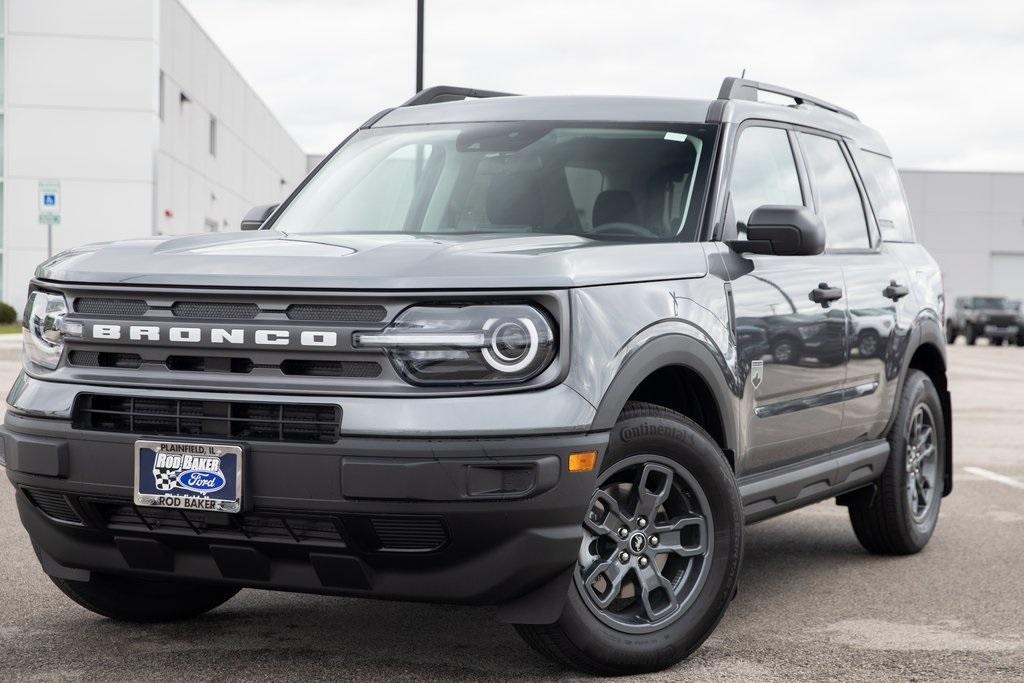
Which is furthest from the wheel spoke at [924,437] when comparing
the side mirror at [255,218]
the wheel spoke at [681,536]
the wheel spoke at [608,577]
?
the side mirror at [255,218]

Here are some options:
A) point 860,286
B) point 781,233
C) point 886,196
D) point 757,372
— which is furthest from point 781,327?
point 886,196

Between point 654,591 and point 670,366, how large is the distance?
71cm

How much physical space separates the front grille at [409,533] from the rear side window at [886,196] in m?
3.45

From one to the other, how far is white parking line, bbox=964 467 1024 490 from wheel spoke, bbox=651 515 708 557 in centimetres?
545

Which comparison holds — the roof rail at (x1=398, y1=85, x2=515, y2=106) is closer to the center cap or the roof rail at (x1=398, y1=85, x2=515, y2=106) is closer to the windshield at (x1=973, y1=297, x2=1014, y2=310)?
the center cap

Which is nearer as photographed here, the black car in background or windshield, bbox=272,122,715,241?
windshield, bbox=272,122,715,241

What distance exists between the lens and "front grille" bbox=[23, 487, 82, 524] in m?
4.16

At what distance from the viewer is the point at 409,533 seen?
151 inches

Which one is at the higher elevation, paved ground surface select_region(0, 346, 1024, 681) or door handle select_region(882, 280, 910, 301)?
door handle select_region(882, 280, 910, 301)

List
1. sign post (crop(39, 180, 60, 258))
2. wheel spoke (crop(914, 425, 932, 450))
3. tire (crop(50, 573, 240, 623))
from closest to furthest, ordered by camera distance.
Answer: tire (crop(50, 573, 240, 623))
wheel spoke (crop(914, 425, 932, 450))
sign post (crop(39, 180, 60, 258))

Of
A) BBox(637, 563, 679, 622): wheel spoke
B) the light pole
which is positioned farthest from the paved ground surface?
the light pole

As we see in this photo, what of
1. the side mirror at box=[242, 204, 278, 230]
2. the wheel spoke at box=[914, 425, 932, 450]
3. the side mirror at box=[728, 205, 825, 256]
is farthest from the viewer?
the wheel spoke at box=[914, 425, 932, 450]

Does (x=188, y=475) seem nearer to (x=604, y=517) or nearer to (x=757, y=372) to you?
(x=604, y=517)

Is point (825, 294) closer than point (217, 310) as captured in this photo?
No
